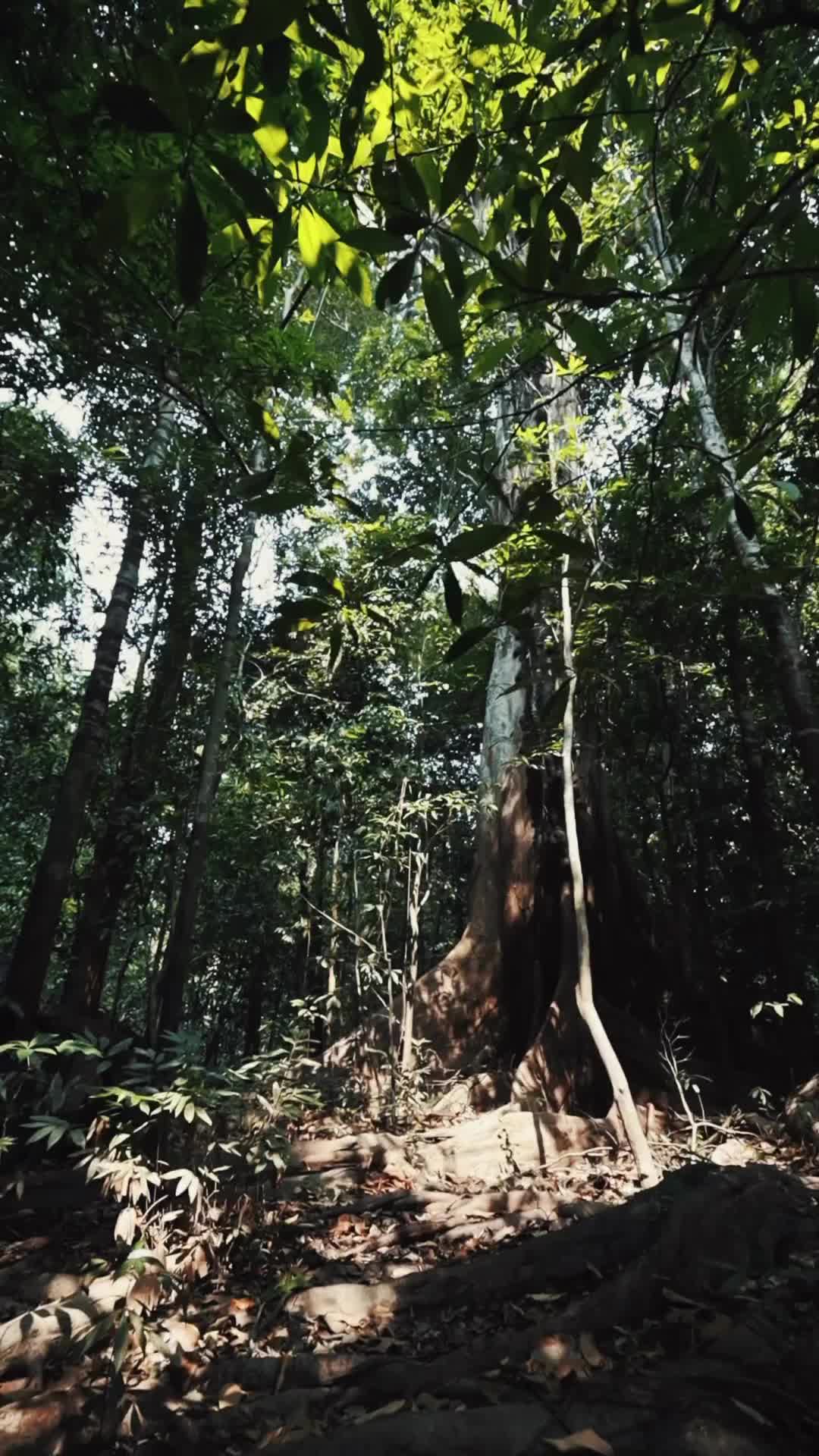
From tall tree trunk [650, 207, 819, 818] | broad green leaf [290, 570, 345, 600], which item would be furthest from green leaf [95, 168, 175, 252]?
tall tree trunk [650, 207, 819, 818]

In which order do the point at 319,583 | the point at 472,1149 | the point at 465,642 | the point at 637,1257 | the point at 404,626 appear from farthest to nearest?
the point at 404,626 < the point at 472,1149 < the point at 637,1257 < the point at 319,583 < the point at 465,642

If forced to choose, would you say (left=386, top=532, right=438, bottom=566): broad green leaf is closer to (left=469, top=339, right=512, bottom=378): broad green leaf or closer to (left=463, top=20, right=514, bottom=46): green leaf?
(left=469, top=339, right=512, bottom=378): broad green leaf

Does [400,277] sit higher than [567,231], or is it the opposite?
[567,231]

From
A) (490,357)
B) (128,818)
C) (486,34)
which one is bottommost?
(490,357)

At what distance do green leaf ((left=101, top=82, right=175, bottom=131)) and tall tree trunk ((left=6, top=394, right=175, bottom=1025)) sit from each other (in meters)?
5.83

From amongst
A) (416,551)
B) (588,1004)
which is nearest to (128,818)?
(588,1004)

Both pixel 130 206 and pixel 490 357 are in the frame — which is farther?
pixel 490 357

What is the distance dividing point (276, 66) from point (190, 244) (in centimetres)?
27

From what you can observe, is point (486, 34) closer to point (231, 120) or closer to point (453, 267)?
point (453, 267)

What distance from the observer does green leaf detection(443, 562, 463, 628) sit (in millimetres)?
1292

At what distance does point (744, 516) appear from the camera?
144 centimetres

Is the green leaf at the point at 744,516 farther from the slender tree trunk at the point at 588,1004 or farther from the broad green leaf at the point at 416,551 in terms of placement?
the slender tree trunk at the point at 588,1004

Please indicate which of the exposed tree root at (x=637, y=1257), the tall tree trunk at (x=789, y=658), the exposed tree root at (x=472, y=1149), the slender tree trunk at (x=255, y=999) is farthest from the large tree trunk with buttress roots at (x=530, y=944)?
the slender tree trunk at (x=255, y=999)

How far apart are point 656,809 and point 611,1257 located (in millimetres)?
10182
